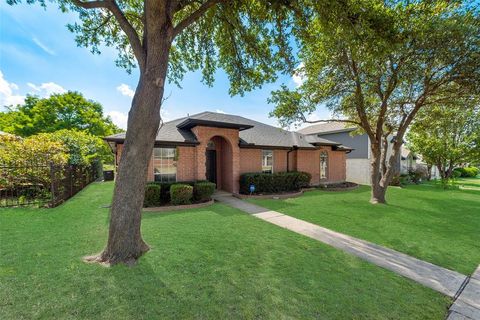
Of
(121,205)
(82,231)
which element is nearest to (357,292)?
(121,205)

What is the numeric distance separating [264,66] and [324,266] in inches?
282

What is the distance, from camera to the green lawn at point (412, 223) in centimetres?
474

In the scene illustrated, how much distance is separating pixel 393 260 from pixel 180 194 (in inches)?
292

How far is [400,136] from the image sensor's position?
32.1 feet

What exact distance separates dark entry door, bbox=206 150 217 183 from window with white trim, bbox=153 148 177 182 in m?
2.70

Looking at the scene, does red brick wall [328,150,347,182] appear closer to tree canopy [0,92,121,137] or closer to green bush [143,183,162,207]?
green bush [143,183,162,207]

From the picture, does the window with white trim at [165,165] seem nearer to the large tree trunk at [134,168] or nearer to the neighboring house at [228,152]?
the neighboring house at [228,152]

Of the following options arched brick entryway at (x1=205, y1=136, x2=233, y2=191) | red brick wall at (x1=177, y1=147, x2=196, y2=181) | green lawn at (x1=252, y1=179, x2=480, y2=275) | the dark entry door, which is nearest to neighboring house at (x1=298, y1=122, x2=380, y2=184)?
green lawn at (x1=252, y1=179, x2=480, y2=275)

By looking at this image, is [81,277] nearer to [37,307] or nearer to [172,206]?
[37,307]

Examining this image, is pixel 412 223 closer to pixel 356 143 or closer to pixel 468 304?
pixel 468 304

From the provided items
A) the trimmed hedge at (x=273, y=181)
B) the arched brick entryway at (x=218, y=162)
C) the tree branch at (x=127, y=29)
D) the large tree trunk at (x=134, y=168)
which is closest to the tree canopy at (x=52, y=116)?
the arched brick entryway at (x=218, y=162)

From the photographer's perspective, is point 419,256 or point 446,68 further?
point 446,68

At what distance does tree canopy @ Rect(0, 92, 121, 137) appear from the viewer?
92.5 feet

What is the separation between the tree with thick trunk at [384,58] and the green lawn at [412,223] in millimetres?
1875
